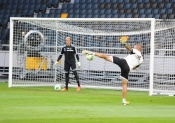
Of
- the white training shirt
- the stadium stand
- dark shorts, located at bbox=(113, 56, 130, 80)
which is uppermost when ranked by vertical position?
the stadium stand

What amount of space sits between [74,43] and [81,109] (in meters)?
9.96

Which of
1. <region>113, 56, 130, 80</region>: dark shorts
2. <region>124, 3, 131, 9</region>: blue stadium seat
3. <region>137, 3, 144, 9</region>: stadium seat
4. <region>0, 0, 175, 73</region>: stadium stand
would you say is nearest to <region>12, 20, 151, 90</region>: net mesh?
<region>113, 56, 130, 80</region>: dark shorts

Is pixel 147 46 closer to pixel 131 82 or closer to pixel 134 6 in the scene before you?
pixel 131 82

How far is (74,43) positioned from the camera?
2377 centimetres

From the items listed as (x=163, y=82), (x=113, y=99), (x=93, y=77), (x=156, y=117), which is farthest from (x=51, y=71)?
(x=156, y=117)

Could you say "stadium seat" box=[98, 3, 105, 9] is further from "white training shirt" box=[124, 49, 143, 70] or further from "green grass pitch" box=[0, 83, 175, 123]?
"white training shirt" box=[124, 49, 143, 70]

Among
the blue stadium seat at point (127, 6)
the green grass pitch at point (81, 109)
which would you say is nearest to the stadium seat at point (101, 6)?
the blue stadium seat at point (127, 6)

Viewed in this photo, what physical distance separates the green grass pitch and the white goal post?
14.2 ft

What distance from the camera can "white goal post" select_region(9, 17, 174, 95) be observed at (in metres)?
22.1

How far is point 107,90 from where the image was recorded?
874 inches

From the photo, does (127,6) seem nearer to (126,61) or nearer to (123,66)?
(126,61)

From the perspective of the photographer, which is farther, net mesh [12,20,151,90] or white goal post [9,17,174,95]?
net mesh [12,20,151,90]

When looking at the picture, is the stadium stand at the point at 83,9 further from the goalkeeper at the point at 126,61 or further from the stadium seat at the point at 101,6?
the goalkeeper at the point at 126,61

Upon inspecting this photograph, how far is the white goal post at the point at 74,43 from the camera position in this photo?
22.1 m
